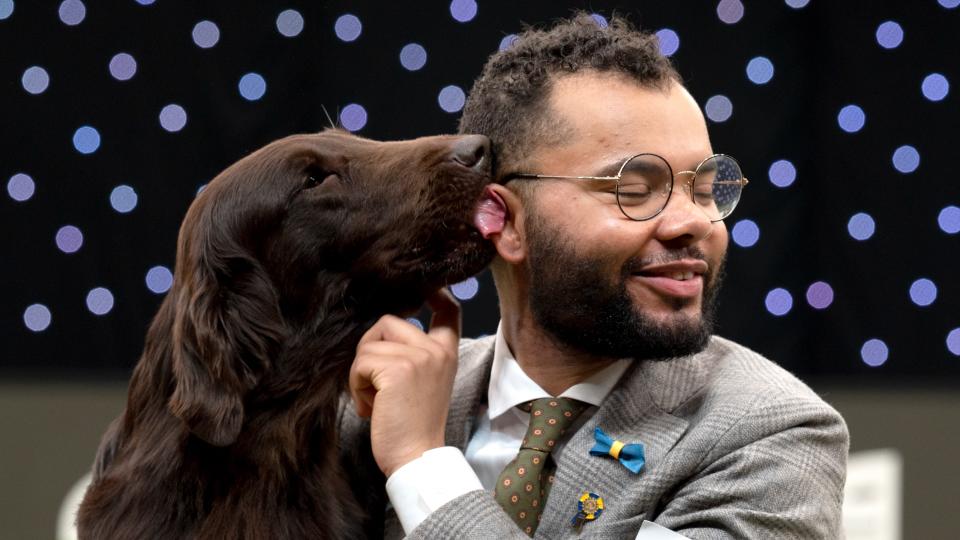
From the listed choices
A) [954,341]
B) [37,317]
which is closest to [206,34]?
[37,317]

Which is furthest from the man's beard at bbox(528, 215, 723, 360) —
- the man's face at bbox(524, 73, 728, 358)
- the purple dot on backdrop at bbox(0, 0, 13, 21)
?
the purple dot on backdrop at bbox(0, 0, 13, 21)

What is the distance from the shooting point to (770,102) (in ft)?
10.5

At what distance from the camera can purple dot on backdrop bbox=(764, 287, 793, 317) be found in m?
3.19

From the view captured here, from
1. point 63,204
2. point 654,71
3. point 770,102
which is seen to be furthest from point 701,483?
point 63,204

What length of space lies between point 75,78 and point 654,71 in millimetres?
1811

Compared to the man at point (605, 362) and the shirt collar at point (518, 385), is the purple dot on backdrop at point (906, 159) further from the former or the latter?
the shirt collar at point (518, 385)

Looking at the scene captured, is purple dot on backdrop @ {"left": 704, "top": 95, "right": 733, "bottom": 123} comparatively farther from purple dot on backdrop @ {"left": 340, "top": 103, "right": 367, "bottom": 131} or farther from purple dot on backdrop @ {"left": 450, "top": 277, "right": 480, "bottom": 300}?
purple dot on backdrop @ {"left": 340, "top": 103, "right": 367, "bottom": 131}

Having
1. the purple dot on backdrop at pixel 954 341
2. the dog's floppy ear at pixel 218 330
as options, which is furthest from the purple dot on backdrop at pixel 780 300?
the dog's floppy ear at pixel 218 330

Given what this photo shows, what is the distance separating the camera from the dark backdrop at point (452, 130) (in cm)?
310

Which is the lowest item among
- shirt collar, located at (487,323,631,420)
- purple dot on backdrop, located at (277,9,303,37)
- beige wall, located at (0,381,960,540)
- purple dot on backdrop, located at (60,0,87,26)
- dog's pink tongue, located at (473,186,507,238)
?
beige wall, located at (0,381,960,540)

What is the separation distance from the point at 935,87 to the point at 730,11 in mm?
615

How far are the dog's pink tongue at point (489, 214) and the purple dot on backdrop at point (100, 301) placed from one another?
149 centimetres

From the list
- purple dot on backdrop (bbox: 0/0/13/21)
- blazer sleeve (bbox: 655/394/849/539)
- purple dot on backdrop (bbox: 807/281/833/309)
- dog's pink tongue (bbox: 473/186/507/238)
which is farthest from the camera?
purple dot on backdrop (bbox: 807/281/833/309)

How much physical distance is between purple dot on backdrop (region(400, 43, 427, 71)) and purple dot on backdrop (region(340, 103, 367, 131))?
7.3 inches
